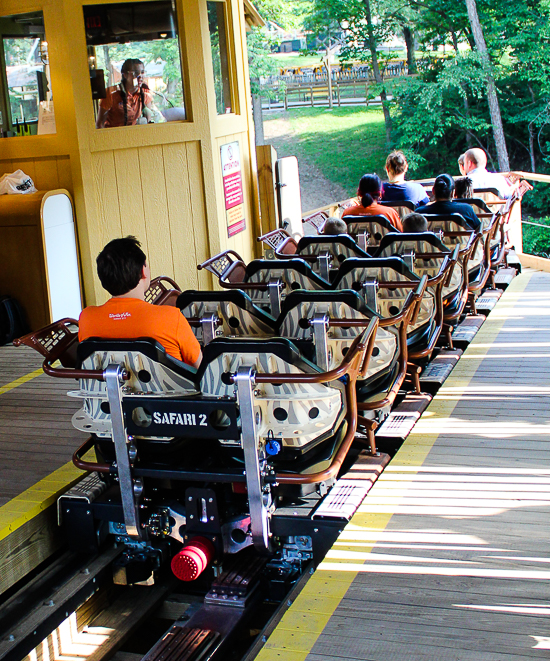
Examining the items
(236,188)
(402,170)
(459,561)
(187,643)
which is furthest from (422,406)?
(236,188)

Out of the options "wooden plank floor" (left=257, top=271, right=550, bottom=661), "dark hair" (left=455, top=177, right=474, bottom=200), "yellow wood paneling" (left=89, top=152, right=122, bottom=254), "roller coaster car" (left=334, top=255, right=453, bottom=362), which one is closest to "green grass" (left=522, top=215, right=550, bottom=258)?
"dark hair" (left=455, top=177, right=474, bottom=200)

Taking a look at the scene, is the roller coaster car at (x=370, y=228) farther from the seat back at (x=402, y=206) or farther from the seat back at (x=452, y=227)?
the seat back at (x=402, y=206)

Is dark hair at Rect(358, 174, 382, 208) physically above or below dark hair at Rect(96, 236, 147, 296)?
above

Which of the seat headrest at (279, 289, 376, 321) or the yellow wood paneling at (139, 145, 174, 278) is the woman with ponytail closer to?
the yellow wood paneling at (139, 145, 174, 278)

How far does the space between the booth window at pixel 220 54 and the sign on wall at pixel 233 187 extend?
36 cm

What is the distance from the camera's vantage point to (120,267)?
3.17m

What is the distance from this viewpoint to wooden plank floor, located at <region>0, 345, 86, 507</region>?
381 centimetres

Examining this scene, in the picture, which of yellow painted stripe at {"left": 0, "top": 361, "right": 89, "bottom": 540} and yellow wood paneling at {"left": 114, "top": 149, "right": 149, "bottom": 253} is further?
yellow wood paneling at {"left": 114, "top": 149, "right": 149, "bottom": 253}

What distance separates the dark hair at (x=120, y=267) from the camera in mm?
3172

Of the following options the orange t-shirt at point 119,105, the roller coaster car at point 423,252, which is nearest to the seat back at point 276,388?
the roller coaster car at point 423,252

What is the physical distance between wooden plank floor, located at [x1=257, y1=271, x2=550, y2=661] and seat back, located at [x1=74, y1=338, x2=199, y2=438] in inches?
33.1

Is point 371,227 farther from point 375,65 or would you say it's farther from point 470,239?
point 375,65

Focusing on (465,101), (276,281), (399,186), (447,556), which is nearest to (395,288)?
(276,281)

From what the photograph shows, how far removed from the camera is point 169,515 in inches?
129
